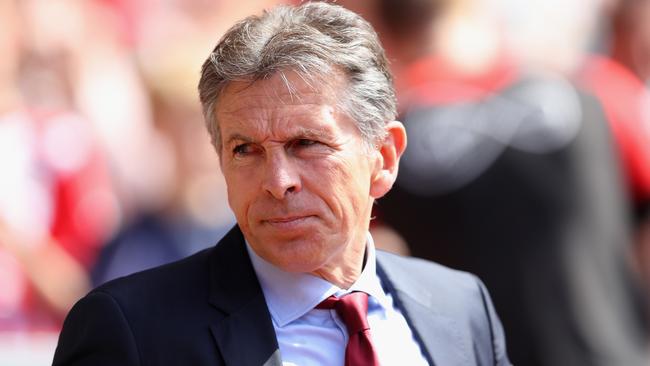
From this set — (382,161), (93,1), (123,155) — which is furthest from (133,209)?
(382,161)

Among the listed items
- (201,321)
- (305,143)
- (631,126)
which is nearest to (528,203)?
(631,126)

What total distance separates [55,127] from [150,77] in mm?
525

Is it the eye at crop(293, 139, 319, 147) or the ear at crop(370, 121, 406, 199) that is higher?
the eye at crop(293, 139, 319, 147)

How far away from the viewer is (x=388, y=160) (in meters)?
3.01

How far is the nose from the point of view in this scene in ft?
8.79

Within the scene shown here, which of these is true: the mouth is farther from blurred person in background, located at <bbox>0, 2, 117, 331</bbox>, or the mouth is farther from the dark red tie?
blurred person in background, located at <bbox>0, 2, 117, 331</bbox>

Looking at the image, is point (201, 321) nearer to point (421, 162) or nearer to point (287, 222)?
point (287, 222)

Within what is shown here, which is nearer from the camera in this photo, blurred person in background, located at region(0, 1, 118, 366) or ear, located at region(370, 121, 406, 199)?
ear, located at region(370, 121, 406, 199)

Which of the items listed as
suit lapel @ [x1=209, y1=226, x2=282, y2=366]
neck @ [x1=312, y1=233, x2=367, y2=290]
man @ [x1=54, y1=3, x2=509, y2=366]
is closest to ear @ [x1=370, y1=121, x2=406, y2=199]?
man @ [x1=54, y1=3, x2=509, y2=366]

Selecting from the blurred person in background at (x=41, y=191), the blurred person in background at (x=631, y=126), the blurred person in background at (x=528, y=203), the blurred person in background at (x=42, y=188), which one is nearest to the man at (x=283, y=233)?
the blurred person in background at (x=528, y=203)

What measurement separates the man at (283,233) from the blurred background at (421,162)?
1061 mm

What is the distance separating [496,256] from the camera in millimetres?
4004

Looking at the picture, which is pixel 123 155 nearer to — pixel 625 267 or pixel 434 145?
pixel 434 145

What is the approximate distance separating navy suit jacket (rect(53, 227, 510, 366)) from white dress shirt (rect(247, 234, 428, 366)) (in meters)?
0.04
